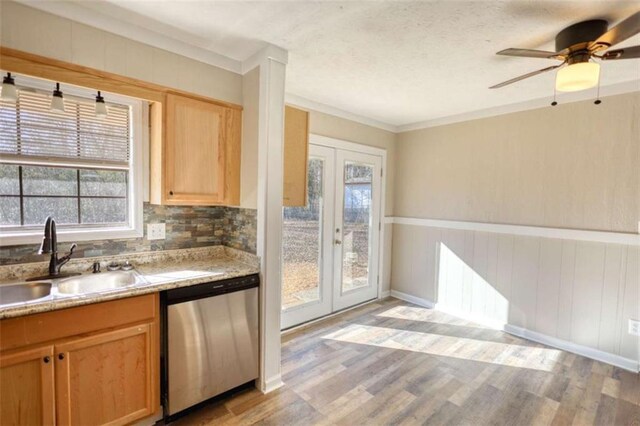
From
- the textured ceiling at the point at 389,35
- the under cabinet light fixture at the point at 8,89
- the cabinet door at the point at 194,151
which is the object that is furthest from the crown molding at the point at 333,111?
the under cabinet light fixture at the point at 8,89

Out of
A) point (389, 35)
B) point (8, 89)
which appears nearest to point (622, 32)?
point (389, 35)

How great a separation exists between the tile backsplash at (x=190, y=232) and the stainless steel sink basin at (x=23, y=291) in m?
0.21

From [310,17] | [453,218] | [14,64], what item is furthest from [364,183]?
[14,64]

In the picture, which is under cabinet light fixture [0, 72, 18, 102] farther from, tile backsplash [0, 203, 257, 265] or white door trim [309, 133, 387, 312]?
white door trim [309, 133, 387, 312]

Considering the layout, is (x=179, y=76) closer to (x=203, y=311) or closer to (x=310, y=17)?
(x=310, y=17)

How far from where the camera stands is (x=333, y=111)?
11.7 ft

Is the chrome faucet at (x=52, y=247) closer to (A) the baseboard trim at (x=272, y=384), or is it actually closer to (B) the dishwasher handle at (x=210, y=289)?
(B) the dishwasher handle at (x=210, y=289)

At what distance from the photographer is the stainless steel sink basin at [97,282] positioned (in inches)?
73.4

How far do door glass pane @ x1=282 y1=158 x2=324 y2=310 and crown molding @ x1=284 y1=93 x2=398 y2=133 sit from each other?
0.58 m

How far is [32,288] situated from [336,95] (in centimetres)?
284

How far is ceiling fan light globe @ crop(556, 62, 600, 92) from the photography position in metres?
1.73

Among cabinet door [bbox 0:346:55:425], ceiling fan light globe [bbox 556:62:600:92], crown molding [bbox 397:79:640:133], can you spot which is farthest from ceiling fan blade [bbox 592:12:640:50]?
cabinet door [bbox 0:346:55:425]

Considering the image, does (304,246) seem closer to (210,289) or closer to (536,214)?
(210,289)

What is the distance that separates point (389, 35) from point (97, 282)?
2.49 meters
